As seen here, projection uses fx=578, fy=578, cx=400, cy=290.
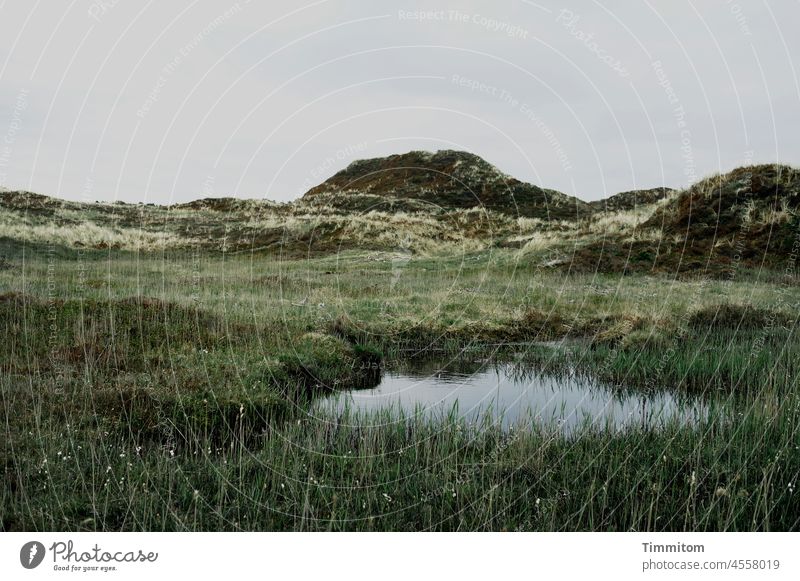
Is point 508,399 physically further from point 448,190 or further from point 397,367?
point 448,190

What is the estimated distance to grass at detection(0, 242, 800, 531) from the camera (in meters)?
5.79

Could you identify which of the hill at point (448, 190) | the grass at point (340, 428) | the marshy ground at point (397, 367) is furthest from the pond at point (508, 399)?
the hill at point (448, 190)

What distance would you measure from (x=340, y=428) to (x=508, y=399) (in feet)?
11.7

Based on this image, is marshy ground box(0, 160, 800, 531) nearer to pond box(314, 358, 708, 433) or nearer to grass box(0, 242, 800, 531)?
grass box(0, 242, 800, 531)

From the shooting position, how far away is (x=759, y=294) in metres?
17.7

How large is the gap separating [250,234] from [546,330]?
34622 mm

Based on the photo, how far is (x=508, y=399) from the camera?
10500 mm

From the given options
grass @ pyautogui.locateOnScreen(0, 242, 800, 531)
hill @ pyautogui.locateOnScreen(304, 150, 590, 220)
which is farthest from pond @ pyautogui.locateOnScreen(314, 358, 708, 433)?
hill @ pyautogui.locateOnScreen(304, 150, 590, 220)

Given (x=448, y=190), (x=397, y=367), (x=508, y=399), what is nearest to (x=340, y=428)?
(x=508, y=399)

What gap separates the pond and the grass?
1.49ft
